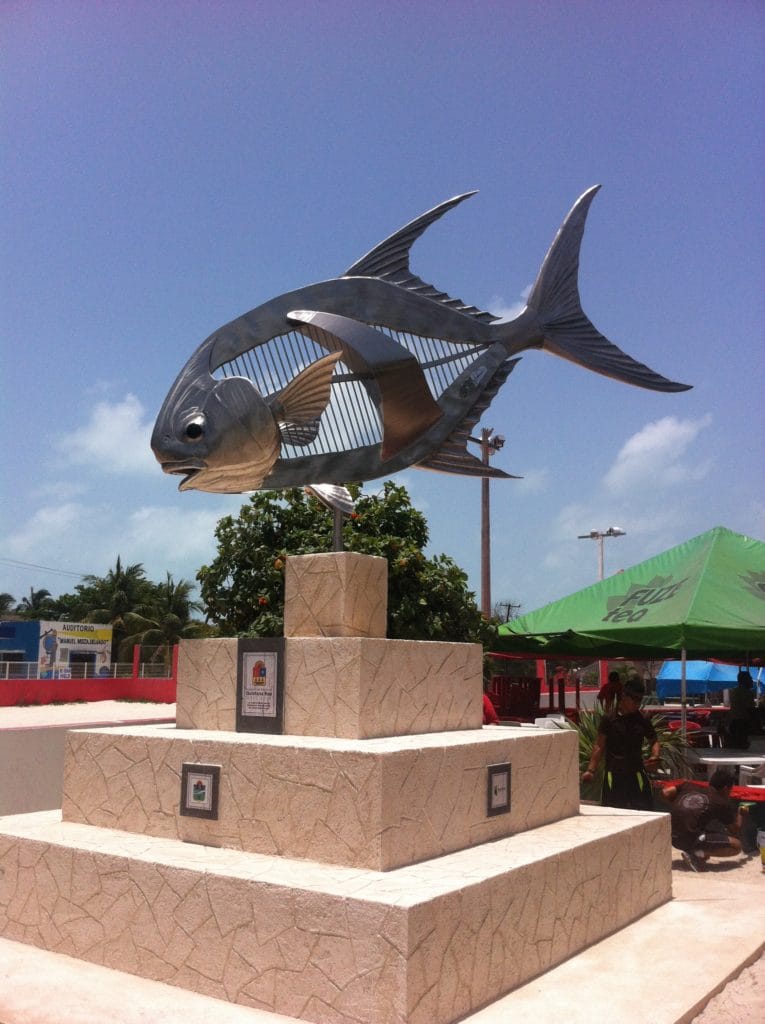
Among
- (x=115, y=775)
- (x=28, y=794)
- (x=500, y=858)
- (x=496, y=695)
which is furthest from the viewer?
(x=496, y=695)

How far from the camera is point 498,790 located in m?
5.60

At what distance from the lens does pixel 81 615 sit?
157ft

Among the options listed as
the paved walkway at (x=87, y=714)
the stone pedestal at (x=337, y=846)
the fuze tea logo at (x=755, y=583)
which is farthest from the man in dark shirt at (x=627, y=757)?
the paved walkway at (x=87, y=714)

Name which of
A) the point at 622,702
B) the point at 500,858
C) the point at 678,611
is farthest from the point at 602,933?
the point at 678,611

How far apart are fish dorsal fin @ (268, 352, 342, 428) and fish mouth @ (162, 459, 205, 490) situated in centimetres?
64

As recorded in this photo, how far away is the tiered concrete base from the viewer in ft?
13.1

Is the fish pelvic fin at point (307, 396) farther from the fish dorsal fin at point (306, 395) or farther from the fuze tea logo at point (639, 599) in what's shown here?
the fuze tea logo at point (639, 599)

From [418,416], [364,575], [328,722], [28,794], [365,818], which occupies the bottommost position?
[28,794]

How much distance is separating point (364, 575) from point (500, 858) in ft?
6.29

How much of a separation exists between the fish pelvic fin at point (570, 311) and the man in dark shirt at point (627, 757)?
114 inches

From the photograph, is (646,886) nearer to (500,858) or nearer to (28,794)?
(500,858)

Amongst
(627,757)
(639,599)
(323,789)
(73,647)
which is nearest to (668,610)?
(639,599)

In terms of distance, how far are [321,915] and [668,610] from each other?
710 centimetres

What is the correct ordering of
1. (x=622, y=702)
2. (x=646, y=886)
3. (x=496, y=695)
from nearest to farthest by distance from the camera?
(x=646, y=886)
(x=622, y=702)
(x=496, y=695)
